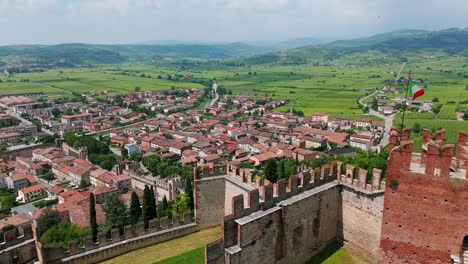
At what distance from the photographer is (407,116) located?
119 meters

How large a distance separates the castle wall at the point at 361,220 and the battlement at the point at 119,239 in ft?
32.7

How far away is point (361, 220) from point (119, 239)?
14673mm

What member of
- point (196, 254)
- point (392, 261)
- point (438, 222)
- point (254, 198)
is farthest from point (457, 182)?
point (196, 254)

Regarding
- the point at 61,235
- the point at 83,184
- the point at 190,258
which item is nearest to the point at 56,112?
the point at 83,184

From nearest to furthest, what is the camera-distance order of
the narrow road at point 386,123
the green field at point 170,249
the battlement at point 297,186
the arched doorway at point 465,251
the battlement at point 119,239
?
the arched doorway at point 465,251
the battlement at point 297,186
the battlement at point 119,239
the green field at point 170,249
the narrow road at point 386,123

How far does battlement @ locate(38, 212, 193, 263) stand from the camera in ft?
63.1

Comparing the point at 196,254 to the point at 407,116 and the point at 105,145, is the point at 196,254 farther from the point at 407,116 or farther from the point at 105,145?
the point at 407,116

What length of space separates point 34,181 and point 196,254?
66451mm

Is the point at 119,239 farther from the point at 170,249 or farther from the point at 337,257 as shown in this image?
the point at 337,257

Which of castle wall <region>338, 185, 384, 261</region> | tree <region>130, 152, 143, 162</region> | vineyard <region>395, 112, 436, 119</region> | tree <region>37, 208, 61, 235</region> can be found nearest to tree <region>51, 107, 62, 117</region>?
tree <region>130, 152, 143, 162</region>

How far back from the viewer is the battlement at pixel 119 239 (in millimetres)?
19234

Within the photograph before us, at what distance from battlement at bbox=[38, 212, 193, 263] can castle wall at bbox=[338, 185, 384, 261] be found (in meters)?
9.96

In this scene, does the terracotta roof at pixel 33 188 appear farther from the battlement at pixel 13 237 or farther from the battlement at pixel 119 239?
the battlement at pixel 13 237

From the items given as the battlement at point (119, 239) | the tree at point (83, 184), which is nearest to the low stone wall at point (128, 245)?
the battlement at point (119, 239)
